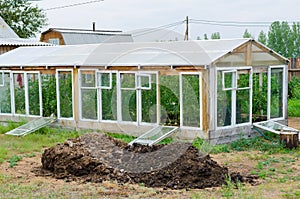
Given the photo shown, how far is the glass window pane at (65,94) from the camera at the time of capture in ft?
41.7

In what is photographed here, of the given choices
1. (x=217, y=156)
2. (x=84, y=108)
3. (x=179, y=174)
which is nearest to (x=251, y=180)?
(x=179, y=174)

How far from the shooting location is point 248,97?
36.4ft

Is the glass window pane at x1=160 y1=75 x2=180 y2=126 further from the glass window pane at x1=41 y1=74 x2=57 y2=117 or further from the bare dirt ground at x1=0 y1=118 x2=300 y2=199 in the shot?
the glass window pane at x1=41 y1=74 x2=57 y2=117

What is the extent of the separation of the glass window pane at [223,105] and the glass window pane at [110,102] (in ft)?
8.93

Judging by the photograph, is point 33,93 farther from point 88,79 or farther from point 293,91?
point 293,91

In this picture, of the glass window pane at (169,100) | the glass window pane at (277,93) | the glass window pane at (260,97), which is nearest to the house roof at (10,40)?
the glass window pane at (169,100)

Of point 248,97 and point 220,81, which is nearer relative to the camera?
point 220,81

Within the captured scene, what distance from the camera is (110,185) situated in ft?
23.6

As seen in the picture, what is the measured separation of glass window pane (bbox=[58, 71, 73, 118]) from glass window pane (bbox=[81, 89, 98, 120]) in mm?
453

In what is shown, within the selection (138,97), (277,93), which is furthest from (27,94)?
(277,93)

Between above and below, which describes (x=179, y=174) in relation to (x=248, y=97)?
below

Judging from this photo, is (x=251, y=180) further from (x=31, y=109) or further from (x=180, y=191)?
(x=31, y=109)

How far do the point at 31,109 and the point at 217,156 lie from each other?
6.26 m

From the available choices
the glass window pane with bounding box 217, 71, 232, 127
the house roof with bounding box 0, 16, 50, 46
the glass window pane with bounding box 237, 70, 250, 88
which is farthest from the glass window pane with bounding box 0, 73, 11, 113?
the house roof with bounding box 0, 16, 50, 46
